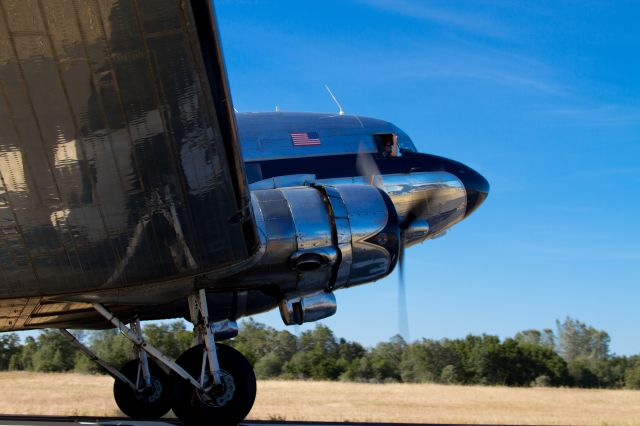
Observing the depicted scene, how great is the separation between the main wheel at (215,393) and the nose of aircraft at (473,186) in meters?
6.30

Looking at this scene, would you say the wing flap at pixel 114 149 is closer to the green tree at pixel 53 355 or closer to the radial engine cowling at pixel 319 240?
the radial engine cowling at pixel 319 240

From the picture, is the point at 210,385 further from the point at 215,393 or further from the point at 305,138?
the point at 305,138

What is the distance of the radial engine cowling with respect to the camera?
9.66 metres

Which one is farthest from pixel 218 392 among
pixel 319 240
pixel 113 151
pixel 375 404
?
pixel 375 404

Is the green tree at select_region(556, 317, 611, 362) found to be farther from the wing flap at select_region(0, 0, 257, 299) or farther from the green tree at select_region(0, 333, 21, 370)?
the wing flap at select_region(0, 0, 257, 299)

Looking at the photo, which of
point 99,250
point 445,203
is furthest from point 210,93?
point 445,203

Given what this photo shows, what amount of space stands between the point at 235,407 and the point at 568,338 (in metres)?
72.1

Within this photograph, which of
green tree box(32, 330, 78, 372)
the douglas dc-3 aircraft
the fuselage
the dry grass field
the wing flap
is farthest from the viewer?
green tree box(32, 330, 78, 372)

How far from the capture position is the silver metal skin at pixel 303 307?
10.4 meters

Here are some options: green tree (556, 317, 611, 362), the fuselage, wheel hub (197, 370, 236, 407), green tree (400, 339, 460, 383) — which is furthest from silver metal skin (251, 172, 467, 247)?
green tree (556, 317, 611, 362)

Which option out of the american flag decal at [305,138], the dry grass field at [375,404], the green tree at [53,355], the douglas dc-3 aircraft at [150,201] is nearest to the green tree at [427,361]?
the dry grass field at [375,404]

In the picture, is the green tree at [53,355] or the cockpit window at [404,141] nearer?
the cockpit window at [404,141]

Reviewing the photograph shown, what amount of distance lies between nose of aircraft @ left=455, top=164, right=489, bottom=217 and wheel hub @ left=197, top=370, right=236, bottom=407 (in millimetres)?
6494

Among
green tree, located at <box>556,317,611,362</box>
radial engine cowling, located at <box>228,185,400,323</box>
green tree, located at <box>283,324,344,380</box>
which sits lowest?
green tree, located at <box>556,317,611,362</box>
